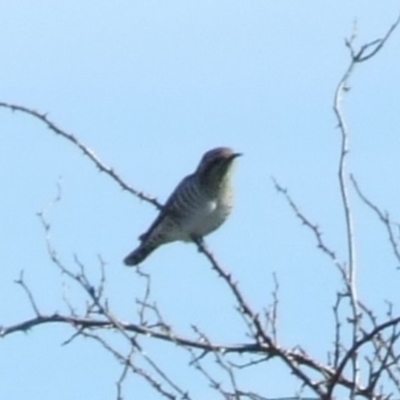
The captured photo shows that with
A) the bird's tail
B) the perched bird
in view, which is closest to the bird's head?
the perched bird

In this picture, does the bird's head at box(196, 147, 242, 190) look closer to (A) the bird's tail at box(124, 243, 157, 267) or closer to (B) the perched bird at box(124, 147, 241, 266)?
(B) the perched bird at box(124, 147, 241, 266)

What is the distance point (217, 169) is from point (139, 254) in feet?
2.77

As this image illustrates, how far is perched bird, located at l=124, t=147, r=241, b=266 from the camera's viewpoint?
35.9ft

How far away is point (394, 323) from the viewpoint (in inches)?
180

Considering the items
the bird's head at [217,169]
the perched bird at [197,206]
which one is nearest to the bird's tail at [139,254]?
the perched bird at [197,206]

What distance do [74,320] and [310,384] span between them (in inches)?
54.5

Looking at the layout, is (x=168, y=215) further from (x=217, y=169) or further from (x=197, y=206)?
(x=217, y=169)

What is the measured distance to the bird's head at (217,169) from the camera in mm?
11484

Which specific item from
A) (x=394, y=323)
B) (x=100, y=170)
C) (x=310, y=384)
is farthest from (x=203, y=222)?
(x=394, y=323)

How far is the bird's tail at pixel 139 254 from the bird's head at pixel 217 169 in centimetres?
59

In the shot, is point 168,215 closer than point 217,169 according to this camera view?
Yes

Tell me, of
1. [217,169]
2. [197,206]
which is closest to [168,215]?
[197,206]

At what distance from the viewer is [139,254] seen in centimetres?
1120

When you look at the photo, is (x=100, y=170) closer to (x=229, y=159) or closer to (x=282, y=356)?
(x=282, y=356)
